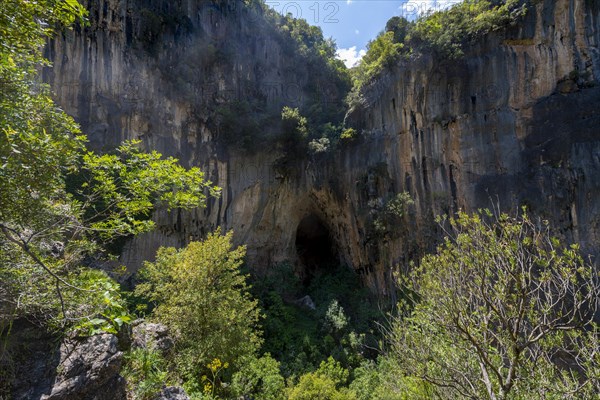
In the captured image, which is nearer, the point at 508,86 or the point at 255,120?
the point at 508,86

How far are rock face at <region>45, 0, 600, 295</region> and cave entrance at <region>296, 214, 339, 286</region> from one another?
1.12m

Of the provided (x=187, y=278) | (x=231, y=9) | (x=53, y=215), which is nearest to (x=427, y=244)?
(x=187, y=278)

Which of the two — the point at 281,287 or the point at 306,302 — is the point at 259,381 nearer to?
the point at 281,287

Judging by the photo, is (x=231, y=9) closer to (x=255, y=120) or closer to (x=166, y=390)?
(x=255, y=120)

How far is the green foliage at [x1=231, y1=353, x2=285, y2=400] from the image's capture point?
820cm

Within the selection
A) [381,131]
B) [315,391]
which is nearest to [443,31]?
[381,131]

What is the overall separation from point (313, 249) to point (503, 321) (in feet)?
62.3

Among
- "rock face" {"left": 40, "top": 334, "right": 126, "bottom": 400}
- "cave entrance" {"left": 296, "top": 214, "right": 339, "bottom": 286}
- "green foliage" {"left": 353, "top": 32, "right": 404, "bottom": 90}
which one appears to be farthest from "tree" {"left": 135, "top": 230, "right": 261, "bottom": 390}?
"green foliage" {"left": 353, "top": 32, "right": 404, "bottom": 90}

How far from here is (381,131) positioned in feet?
54.9

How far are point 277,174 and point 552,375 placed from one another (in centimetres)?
1530

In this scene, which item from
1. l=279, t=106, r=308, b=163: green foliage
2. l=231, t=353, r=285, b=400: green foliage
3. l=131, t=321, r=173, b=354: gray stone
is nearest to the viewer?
l=131, t=321, r=173, b=354: gray stone

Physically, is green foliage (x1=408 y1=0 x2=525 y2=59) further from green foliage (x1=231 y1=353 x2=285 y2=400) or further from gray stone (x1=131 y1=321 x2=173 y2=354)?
gray stone (x1=131 y1=321 x2=173 y2=354)

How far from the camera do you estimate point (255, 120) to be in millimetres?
17922

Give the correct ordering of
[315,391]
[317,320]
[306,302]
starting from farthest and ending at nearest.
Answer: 1. [306,302]
2. [317,320]
3. [315,391]
